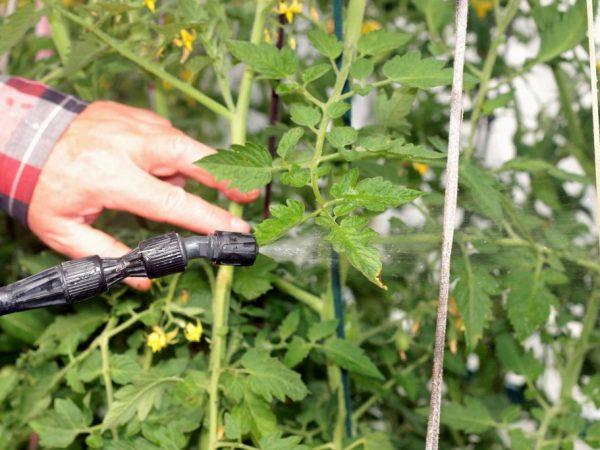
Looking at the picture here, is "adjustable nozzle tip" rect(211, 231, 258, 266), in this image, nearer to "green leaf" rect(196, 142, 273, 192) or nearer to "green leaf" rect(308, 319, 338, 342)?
"green leaf" rect(196, 142, 273, 192)

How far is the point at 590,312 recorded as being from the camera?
95 centimetres

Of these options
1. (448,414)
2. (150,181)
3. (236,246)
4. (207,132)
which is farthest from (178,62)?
(207,132)

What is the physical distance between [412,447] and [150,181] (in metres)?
0.49

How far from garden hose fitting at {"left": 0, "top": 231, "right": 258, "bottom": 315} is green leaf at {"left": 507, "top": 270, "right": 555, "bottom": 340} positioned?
31 cm

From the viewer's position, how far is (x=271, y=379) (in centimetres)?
69

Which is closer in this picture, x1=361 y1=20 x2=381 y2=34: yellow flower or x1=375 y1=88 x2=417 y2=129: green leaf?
x1=375 y1=88 x2=417 y2=129: green leaf

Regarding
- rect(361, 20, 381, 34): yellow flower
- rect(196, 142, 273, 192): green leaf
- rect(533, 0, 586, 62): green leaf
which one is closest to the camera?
rect(196, 142, 273, 192): green leaf

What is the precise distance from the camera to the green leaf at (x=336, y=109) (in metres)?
0.63

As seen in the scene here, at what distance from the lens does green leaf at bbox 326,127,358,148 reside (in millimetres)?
624

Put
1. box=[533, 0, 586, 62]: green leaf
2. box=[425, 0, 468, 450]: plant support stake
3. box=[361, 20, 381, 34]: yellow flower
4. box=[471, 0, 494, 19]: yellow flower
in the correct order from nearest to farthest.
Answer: box=[425, 0, 468, 450]: plant support stake → box=[533, 0, 586, 62]: green leaf → box=[361, 20, 381, 34]: yellow flower → box=[471, 0, 494, 19]: yellow flower

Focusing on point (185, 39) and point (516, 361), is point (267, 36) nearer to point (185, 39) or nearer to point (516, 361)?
point (185, 39)

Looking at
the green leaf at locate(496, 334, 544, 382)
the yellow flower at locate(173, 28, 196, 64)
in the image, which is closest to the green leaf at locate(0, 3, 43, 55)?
the yellow flower at locate(173, 28, 196, 64)

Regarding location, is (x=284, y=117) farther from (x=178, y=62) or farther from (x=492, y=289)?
(x=492, y=289)

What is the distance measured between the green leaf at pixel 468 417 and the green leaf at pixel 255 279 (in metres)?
0.25
